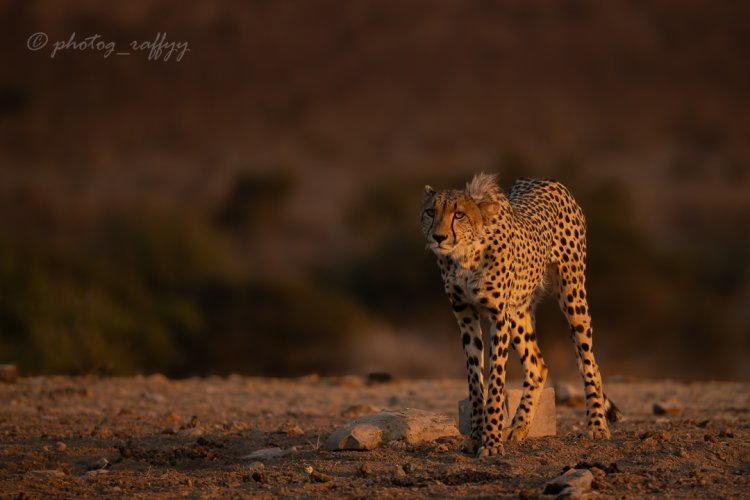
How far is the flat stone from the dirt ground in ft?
0.49

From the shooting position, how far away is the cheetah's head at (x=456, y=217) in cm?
701

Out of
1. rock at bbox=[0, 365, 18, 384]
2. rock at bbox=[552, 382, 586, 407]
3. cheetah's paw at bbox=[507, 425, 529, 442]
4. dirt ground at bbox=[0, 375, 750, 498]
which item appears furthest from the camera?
rock at bbox=[0, 365, 18, 384]

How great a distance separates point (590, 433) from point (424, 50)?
42082mm

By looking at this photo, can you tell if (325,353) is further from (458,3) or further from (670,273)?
(458,3)

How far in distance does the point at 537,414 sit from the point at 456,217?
1526 mm

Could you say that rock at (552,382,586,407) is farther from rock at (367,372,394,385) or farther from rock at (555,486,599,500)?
rock at (555,486,599,500)

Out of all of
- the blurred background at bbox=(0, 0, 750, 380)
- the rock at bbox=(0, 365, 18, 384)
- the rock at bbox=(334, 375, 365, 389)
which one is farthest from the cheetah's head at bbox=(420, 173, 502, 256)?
the blurred background at bbox=(0, 0, 750, 380)

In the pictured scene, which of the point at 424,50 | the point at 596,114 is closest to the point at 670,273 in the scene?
the point at 596,114

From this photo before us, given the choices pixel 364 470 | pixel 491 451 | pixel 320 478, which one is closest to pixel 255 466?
pixel 320 478

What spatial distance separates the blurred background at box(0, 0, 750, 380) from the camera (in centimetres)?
1991

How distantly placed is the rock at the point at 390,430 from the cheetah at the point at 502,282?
0.85ft

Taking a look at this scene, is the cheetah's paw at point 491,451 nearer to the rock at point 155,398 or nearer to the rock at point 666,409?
the rock at point 666,409

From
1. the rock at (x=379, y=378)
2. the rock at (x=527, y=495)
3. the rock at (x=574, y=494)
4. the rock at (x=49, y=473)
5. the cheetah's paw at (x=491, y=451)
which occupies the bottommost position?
the rock at (x=49, y=473)

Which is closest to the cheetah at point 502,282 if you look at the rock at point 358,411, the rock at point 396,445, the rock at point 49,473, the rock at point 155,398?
the rock at point 396,445
